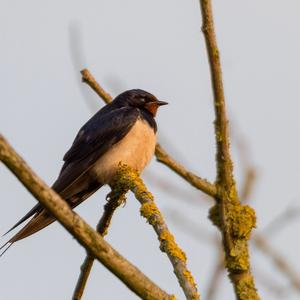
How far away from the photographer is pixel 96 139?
5.50 meters

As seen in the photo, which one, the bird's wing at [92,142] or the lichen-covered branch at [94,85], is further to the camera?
the bird's wing at [92,142]

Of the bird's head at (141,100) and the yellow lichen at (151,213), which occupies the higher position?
the bird's head at (141,100)

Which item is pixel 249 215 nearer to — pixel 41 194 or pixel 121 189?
pixel 41 194

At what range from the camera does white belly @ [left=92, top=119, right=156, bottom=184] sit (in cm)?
512

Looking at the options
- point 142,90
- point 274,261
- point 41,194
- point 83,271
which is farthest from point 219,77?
point 142,90

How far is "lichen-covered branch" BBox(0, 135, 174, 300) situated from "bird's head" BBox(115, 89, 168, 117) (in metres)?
4.00

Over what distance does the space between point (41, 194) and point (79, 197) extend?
3400mm

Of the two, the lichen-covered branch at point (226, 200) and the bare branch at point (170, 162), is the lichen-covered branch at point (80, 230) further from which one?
the bare branch at point (170, 162)

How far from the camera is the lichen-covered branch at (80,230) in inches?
66.8

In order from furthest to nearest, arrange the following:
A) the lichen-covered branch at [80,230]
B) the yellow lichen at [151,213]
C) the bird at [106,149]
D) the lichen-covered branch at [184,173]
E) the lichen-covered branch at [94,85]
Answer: the bird at [106,149]
the lichen-covered branch at [94,85]
the yellow lichen at [151,213]
the lichen-covered branch at [184,173]
the lichen-covered branch at [80,230]

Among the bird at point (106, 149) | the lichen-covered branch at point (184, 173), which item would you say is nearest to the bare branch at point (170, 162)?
the lichen-covered branch at point (184, 173)

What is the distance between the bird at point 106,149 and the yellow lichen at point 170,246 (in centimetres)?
232

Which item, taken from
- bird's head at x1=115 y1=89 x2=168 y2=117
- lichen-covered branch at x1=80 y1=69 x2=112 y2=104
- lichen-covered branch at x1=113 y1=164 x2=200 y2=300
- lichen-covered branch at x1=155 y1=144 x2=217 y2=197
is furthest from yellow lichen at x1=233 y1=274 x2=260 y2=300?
bird's head at x1=115 y1=89 x2=168 y2=117

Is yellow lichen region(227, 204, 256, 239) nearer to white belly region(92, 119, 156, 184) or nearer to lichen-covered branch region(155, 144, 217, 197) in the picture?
lichen-covered branch region(155, 144, 217, 197)
